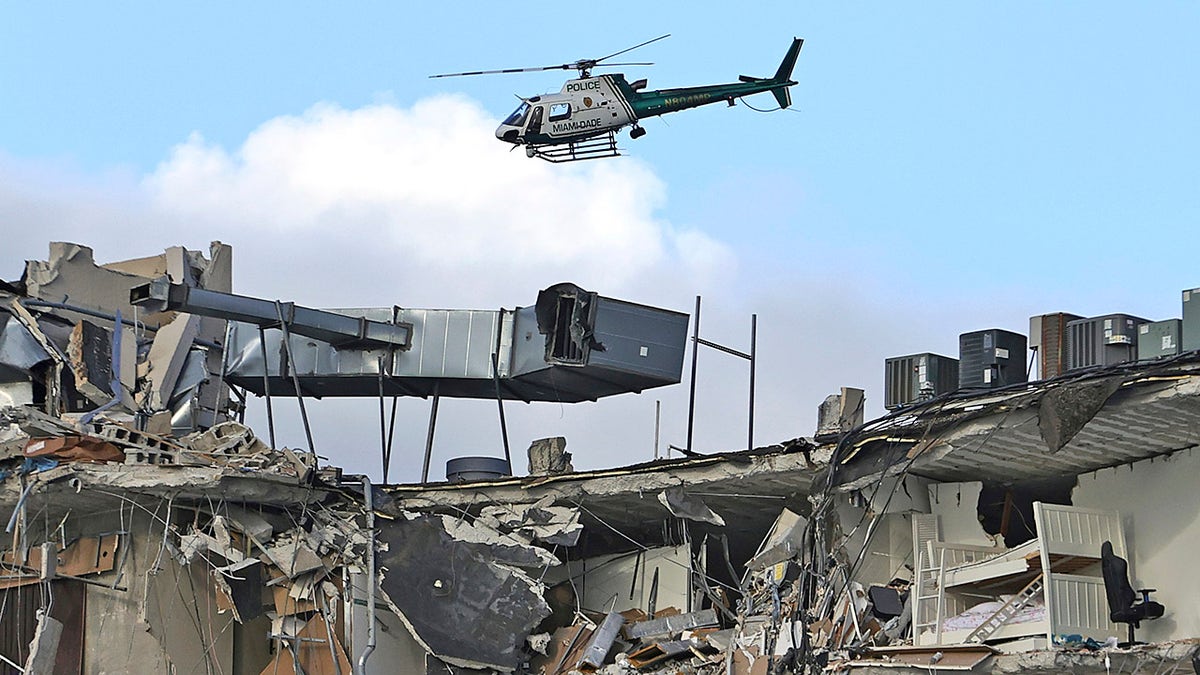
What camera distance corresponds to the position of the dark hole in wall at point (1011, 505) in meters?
16.9

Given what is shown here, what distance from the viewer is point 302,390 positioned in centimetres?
2319

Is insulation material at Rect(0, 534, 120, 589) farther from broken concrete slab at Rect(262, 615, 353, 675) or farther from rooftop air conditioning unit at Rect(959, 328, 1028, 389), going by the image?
rooftop air conditioning unit at Rect(959, 328, 1028, 389)

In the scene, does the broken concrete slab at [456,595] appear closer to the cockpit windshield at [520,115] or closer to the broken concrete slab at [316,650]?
the broken concrete slab at [316,650]

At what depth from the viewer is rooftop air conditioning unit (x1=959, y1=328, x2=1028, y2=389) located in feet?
56.4

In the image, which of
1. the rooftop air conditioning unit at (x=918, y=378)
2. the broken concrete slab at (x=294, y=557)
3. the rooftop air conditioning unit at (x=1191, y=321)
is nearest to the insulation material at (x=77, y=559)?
the broken concrete slab at (x=294, y=557)

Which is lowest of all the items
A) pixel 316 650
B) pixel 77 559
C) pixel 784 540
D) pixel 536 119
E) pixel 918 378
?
pixel 316 650

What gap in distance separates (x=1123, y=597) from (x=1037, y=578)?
0.89 metres

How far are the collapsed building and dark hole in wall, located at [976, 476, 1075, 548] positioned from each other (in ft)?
0.10

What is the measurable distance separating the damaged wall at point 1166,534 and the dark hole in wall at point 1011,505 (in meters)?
1.18

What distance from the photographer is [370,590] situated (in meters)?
18.1

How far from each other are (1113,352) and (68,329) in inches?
568

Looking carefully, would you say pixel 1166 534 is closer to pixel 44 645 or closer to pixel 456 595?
pixel 456 595

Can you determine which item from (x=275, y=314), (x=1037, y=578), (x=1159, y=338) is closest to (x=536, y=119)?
(x=275, y=314)

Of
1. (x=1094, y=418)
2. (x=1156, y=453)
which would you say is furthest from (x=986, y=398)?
(x=1156, y=453)
